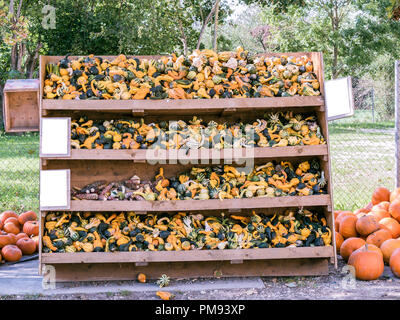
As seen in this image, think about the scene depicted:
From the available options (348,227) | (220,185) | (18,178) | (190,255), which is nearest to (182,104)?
(220,185)

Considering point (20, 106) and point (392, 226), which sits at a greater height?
point (20, 106)

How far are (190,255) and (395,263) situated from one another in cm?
210

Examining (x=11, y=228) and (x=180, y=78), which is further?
(x=11, y=228)

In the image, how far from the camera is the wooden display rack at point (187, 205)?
466 cm

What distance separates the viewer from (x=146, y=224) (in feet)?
16.1

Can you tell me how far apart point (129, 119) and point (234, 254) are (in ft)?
6.05

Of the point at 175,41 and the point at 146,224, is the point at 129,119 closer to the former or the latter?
the point at 146,224

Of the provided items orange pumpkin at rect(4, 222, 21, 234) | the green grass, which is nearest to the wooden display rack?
orange pumpkin at rect(4, 222, 21, 234)

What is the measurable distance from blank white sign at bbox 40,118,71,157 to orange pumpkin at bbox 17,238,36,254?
162 centimetres

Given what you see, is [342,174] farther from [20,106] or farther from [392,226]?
[20,106]

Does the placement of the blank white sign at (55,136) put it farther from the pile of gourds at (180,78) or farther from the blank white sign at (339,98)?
the blank white sign at (339,98)

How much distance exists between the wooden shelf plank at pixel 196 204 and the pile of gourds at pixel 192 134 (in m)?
0.55

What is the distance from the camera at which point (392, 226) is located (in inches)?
215
